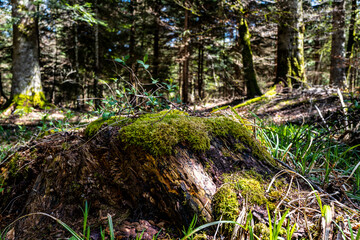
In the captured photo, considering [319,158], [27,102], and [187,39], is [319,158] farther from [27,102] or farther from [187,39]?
[187,39]

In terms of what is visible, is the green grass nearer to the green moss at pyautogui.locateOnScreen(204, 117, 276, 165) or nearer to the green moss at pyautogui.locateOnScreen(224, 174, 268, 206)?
the green moss at pyautogui.locateOnScreen(204, 117, 276, 165)

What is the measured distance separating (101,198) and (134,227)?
37cm

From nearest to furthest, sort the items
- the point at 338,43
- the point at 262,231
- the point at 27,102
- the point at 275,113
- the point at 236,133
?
the point at 262,231 < the point at 236,133 < the point at 275,113 < the point at 27,102 < the point at 338,43

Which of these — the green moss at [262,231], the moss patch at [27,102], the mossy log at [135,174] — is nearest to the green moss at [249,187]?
the mossy log at [135,174]

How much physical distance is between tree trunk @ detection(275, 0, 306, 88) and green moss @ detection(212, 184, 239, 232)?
585cm

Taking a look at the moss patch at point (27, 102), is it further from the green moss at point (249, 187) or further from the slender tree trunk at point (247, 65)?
the slender tree trunk at point (247, 65)

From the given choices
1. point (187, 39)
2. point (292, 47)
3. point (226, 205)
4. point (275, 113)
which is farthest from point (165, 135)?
point (187, 39)

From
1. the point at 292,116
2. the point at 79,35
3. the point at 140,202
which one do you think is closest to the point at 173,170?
the point at 140,202

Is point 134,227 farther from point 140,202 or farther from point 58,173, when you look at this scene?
point 58,173

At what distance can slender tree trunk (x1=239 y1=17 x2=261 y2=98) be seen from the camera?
7504mm

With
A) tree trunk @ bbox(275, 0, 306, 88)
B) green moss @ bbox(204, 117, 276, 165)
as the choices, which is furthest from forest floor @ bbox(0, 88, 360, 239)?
green moss @ bbox(204, 117, 276, 165)

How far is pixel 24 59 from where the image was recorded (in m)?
6.69

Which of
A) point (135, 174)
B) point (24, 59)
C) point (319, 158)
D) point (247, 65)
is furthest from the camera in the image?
point (247, 65)

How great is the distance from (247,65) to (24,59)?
8540 mm
